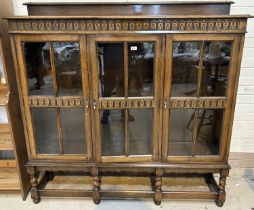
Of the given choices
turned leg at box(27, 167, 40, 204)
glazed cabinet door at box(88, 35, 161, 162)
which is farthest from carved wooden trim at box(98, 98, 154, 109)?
turned leg at box(27, 167, 40, 204)

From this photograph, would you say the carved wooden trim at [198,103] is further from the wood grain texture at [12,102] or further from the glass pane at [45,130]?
the wood grain texture at [12,102]

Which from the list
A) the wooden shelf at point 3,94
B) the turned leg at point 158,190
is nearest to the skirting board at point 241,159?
the turned leg at point 158,190

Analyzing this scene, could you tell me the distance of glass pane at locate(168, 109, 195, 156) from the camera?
1.72 metres

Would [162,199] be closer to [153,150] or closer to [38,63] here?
[153,150]

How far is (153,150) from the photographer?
69.8 inches

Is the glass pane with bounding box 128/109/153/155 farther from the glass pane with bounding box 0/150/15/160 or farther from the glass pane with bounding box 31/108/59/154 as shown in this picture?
the glass pane with bounding box 0/150/15/160

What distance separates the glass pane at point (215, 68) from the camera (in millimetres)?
1563

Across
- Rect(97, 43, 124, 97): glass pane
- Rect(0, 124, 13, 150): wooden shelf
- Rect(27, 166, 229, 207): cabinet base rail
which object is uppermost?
Rect(97, 43, 124, 97): glass pane

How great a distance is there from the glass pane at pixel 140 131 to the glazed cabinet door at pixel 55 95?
314 millimetres

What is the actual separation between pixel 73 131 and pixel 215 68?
111 cm

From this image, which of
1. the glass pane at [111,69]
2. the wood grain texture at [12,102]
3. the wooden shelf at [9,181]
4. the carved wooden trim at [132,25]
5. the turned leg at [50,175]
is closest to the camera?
the carved wooden trim at [132,25]

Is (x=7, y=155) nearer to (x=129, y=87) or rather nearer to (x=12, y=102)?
(x=12, y=102)

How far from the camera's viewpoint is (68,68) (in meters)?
1.65

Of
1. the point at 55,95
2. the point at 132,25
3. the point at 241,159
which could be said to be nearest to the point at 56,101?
the point at 55,95
